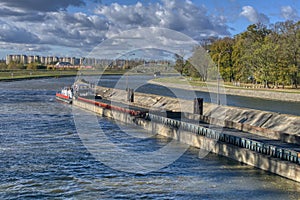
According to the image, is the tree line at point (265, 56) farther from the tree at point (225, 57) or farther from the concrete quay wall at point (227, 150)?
the concrete quay wall at point (227, 150)

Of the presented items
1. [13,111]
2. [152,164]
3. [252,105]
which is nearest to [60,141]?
[152,164]

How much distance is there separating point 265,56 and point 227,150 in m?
71.5

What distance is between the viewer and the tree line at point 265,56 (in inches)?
3711

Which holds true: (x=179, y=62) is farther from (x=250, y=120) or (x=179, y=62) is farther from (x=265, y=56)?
(x=250, y=120)

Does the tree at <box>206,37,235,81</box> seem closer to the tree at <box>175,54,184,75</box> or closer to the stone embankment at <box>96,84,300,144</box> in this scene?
the tree at <box>175,54,184,75</box>

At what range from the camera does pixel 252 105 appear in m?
76.2

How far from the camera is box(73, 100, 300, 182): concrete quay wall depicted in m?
25.3

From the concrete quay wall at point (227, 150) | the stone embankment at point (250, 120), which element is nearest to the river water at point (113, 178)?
the concrete quay wall at point (227, 150)

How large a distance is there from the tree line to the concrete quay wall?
1662 inches

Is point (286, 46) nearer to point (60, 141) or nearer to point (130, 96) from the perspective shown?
point (130, 96)

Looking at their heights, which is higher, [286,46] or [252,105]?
[286,46]

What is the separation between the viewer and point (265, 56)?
320 feet

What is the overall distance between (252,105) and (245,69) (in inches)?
1296

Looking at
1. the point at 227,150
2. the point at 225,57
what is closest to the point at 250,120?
the point at 227,150
